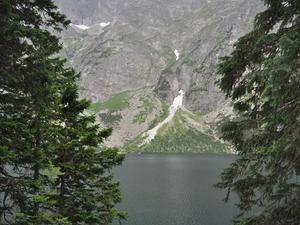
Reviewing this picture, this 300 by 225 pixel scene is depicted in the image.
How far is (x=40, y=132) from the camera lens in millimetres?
15953

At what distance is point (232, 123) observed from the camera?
41.9 feet

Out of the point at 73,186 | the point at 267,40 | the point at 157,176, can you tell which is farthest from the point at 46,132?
the point at 157,176

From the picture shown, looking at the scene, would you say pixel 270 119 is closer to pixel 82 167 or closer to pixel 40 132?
pixel 40 132

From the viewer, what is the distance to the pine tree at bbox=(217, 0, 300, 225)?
9.16 meters

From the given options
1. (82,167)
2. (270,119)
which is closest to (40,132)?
(82,167)

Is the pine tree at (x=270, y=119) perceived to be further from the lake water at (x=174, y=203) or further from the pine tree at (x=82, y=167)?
the lake water at (x=174, y=203)

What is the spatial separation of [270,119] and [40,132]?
9.71 meters

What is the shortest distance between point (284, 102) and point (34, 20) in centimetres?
778

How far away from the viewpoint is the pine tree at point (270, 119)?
916 centimetres

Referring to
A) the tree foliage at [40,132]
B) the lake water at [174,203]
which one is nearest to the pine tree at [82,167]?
the tree foliage at [40,132]

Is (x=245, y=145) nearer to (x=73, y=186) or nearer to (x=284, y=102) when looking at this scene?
(x=284, y=102)

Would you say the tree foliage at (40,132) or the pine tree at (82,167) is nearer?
the tree foliage at (40,132)

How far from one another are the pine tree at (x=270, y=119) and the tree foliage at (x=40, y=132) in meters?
5.89

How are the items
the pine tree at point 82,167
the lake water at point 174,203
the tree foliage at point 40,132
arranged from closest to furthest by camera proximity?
the tree foliage at point 40,132 < the pine tree at point 82,167 < the lake water at point 174,203
